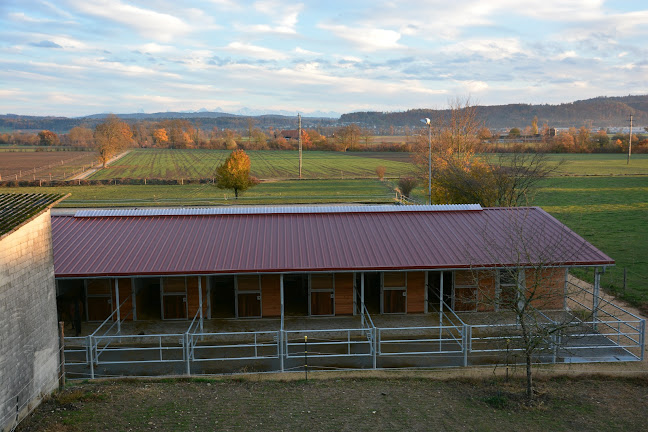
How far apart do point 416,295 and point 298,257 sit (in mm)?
4359

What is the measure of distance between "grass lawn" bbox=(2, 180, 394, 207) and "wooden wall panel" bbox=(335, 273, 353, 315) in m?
32.6

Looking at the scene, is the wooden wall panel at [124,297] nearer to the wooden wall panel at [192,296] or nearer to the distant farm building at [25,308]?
the wooden wall panel at [192,296]

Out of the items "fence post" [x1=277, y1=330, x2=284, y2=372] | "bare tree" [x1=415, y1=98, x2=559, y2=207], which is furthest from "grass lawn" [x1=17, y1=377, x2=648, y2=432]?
"bare tree" [x1=415, y1=98, x2=559, y2=207]

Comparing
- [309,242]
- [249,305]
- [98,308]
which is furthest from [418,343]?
[98,308]

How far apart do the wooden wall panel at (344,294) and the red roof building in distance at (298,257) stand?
3 centimetres

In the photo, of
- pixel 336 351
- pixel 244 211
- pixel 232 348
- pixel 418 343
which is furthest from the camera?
pixel 244 211

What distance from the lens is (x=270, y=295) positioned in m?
18.3

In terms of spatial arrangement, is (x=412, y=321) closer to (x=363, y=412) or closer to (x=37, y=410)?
(x=363, y=412)

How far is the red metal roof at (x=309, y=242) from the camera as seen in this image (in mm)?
16844

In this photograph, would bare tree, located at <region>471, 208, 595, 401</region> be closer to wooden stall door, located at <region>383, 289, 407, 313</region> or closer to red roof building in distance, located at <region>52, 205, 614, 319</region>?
red roof building in distance, located at <region>52, 205, 614, 319</region>

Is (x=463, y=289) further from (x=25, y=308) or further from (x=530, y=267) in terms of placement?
(x=25, y=308)

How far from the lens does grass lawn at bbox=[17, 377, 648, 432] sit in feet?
36.9

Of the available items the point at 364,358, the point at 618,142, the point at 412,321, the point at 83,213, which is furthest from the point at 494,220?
the point at 618,142

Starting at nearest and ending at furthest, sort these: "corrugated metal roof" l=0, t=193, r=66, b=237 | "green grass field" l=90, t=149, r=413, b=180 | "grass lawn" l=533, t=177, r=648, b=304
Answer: "corrugated metal roof" l=0, t=193, r=66, b=237 → "grass lawn" l=533, t=177, r=648, b=304 → "green grass field" l=90, t=149, r=413, b=180
